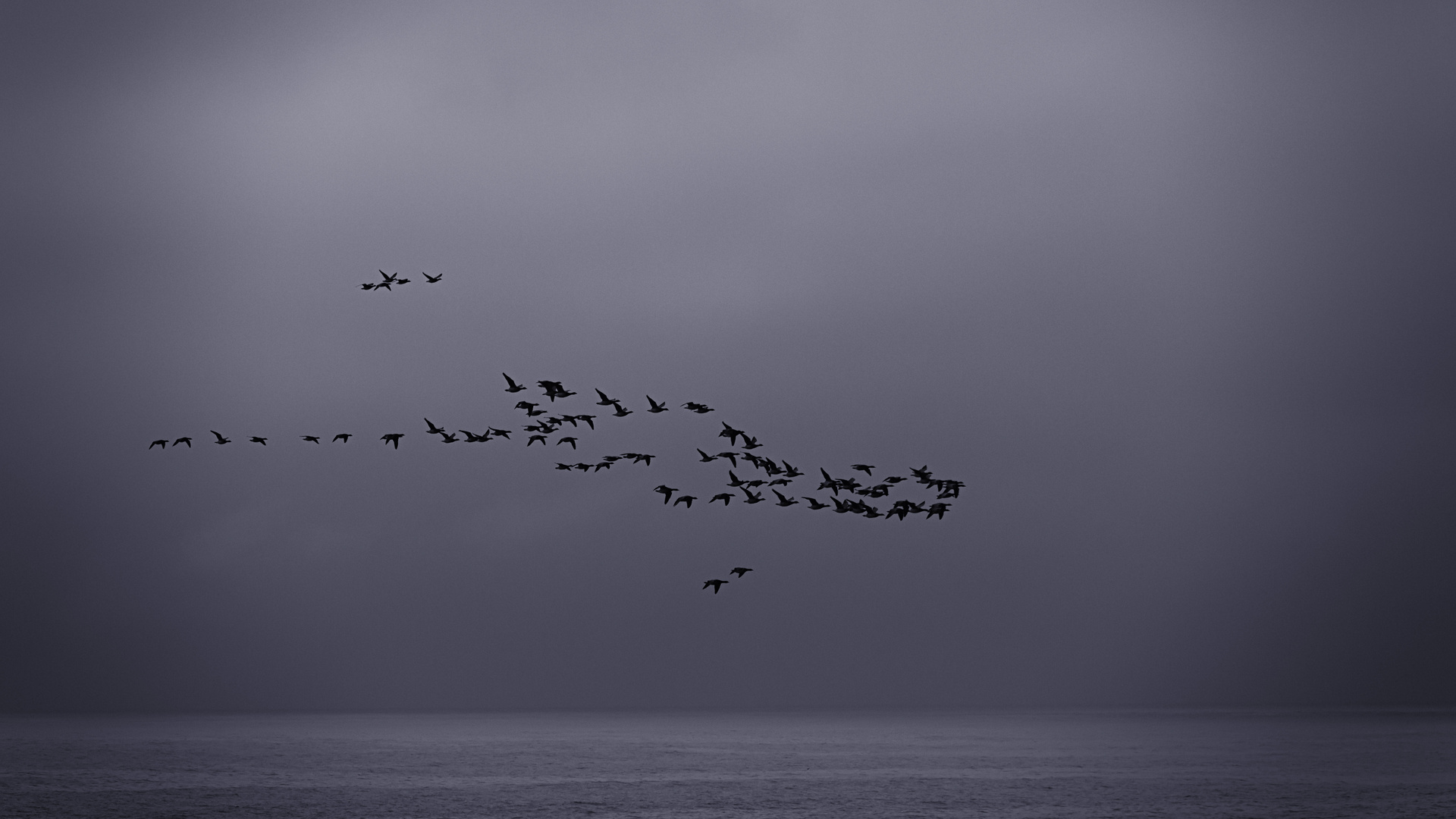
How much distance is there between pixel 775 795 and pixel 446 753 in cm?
8201

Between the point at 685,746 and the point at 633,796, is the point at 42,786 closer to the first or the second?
the point at 633,796

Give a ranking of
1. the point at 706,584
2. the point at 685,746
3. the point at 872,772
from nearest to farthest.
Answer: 1. the point at 706,584
2. the point at 872,772
3. the point at 685,746

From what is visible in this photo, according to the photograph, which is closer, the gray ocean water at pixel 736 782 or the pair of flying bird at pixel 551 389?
the pair of flying bird at pixel 551 389

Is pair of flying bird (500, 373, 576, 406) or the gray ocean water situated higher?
pair of flying bird (500, 373, 576, 406)

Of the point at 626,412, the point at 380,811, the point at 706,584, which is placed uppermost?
the point at 626,412

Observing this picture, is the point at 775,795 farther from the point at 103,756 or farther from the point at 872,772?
the point at 103,756

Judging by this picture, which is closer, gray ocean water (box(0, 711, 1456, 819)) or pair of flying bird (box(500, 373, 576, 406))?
pair of flying bird (box(500, 373, 576, 406))

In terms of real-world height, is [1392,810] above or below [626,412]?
below

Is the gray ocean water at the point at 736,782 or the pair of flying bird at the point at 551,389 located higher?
the pair of flying bird at the point at 551,389

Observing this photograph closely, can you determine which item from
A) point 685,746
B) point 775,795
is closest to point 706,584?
point 775,795

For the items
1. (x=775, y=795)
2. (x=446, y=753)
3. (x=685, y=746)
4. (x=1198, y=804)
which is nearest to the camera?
(x=1198, y=804)

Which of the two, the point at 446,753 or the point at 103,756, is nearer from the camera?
the point at 103,756

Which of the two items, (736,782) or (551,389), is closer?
(551,389)

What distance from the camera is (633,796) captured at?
97.8 meters
